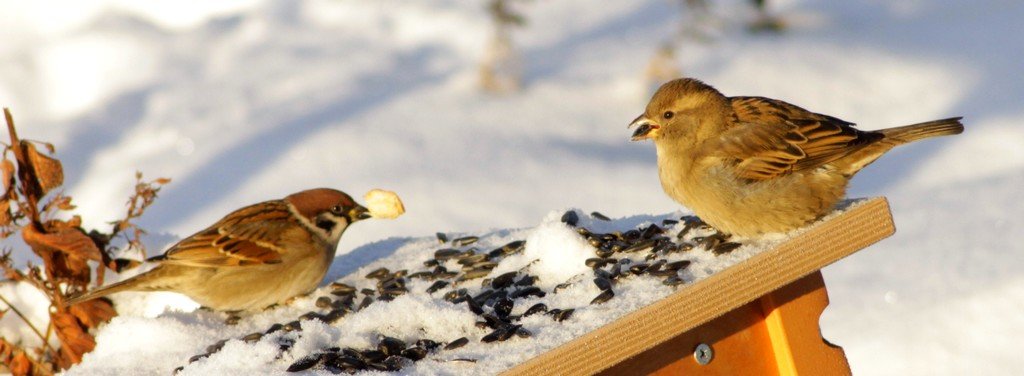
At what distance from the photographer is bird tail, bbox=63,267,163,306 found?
4.44 meters

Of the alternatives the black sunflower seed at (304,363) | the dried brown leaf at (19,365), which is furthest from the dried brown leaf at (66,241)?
the black sunflower seed at (304,363)

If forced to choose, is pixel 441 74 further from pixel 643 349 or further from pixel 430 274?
pixel 643 349

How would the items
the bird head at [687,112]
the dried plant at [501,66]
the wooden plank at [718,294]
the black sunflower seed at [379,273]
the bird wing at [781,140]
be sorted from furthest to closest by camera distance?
1. the dried plant at [501,66]
2. the black sunflower seed at [379,273]
3. the bird head at [687,112]
4. the bird wing at [781,140]
5. the wooden plank at [718,294]

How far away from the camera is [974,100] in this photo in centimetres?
966

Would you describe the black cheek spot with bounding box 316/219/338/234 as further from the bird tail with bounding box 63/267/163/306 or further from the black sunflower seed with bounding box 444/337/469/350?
the black sunflower seed with bounding box 444/337/469/350

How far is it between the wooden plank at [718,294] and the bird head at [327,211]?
157 cm

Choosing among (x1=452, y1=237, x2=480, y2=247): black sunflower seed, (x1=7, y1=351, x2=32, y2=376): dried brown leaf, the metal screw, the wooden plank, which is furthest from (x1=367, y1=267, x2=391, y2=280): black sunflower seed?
the wooden plank

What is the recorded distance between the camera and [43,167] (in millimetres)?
4387

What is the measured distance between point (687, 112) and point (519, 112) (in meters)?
5.36

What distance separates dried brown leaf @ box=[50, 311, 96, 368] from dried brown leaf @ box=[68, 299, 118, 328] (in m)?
0.02

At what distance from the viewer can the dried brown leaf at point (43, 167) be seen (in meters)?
4.39

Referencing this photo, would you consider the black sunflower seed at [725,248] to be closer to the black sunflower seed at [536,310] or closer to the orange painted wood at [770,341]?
the orange painted wood at [770,341]

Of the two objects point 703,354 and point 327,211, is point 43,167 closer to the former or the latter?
point 327,211

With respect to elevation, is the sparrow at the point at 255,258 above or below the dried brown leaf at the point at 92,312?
above
